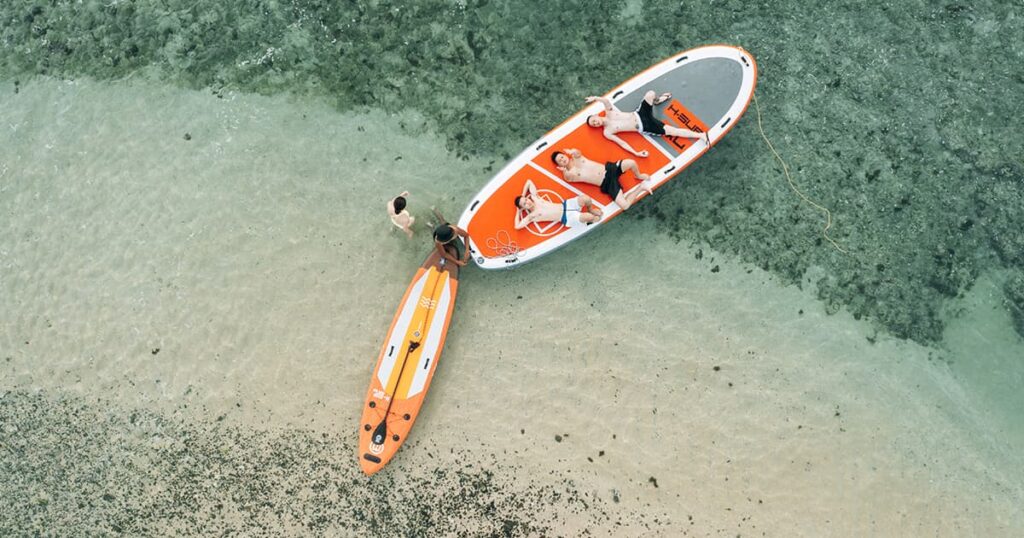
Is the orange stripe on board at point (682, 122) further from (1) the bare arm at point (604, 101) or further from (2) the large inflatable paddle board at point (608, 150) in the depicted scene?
(1) the bare arm at point (604, 101)

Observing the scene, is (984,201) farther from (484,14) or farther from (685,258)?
(484,14)

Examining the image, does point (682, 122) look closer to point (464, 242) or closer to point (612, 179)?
point (612, 179)

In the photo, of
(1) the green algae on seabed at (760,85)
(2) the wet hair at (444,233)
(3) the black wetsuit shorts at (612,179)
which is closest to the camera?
(2) the wet hair at (444,233)

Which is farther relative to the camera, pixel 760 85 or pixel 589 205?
pixel 760 85

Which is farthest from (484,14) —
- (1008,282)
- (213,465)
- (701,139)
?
(1008,282)

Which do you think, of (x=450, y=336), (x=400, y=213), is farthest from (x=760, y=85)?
(x=450, y=336)

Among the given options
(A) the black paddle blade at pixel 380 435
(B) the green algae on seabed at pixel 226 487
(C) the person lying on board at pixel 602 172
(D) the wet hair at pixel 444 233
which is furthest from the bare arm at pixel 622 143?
(A) the black paddle blade at pixel 380 435
